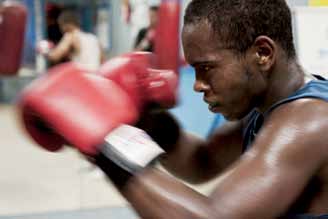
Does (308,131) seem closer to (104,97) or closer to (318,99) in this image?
(318,99)

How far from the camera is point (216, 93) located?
3.36 ft

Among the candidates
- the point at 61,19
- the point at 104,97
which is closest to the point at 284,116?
the point at 104,97

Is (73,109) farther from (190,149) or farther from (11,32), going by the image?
(11,32)

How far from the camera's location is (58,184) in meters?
3.30

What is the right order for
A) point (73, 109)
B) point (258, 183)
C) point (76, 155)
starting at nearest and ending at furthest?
point (258, 183) < point (73, 109) < point (76, 155)

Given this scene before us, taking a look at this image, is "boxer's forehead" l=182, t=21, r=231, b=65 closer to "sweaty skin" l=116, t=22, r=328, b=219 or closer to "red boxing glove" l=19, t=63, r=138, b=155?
"sweaty skin" l=116, t=22, r=328, b=219

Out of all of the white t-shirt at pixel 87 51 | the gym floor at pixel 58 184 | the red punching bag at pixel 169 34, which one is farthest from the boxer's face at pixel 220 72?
the white t-shirt at pixel 87 51

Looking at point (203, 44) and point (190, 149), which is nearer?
point (203, 44)

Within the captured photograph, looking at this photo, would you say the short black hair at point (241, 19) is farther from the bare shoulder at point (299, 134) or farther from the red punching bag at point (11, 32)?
the red punching bag at point (11, 32)

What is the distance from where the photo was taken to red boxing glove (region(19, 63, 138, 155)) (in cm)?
93

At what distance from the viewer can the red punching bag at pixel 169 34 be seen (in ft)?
12.2

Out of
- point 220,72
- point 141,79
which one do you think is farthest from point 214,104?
point 141,79

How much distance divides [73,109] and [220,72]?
27cm

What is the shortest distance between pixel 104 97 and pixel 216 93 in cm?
20
